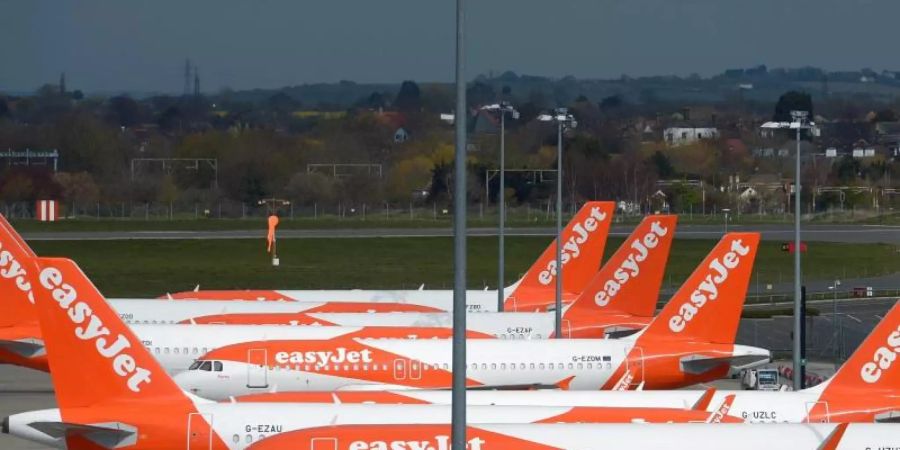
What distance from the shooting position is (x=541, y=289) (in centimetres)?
6775

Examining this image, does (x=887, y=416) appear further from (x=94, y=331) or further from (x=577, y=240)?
(x=577, y=240)

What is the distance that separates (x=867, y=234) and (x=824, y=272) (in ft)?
108

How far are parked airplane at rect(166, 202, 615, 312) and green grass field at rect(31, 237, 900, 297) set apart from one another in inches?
1100

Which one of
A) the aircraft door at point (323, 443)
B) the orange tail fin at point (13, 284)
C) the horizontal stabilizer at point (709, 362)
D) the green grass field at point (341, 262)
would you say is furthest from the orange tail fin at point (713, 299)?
the green grass field at point (341, 262)

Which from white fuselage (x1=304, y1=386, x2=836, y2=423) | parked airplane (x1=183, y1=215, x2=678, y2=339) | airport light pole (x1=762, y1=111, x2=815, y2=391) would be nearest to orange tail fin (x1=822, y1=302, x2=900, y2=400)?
white fuselage (x1=304, y1=386, x2=836, y2=423)

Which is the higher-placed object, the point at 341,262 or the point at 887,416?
the point at 887,416

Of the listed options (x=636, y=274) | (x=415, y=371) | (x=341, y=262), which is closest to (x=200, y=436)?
(x=415, y=371)

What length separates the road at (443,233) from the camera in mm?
130250

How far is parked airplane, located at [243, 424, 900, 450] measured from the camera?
2941 centimetres

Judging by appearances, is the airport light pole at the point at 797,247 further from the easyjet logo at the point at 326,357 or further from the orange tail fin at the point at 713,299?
the easyjet logo at the point at 326,357

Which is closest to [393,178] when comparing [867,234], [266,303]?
[867,234]

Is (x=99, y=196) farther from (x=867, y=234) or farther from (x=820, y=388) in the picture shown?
(x=820, y=388)

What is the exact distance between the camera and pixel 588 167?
164250 mm

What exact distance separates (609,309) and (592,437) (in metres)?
27.5
